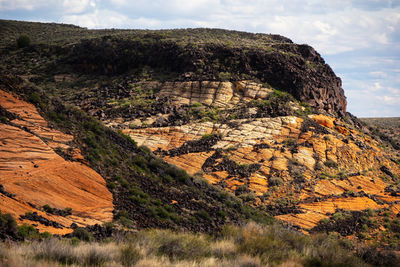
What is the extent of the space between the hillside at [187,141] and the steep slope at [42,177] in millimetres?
50

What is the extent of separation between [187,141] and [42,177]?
2186 cm

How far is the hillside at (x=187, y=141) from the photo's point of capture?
1275 centimetres

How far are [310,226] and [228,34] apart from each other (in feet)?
152

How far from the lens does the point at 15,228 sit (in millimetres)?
8367

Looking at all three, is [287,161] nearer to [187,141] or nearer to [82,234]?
[187,141]

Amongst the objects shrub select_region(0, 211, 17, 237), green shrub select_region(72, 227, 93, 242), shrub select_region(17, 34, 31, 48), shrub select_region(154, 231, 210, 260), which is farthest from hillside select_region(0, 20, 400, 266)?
shrub select_region(154, 231, 210, 260)

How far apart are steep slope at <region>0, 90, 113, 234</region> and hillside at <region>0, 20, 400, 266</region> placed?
5cm

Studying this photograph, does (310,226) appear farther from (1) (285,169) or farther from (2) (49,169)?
(2) (49,169)

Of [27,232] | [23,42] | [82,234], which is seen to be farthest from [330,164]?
[23,42]

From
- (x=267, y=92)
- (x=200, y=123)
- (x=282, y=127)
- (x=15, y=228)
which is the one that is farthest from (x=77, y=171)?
(x=267, y=92)

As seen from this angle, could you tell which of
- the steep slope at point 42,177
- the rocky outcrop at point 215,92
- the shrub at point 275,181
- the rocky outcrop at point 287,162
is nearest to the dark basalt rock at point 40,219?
the steep slope at point 42,177

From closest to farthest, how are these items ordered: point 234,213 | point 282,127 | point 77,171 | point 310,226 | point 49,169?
1. point 49,169
2. point 77,171
3. point 234,213
4. point 310,226
5. point 282,127

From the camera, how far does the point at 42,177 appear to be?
38.4ft

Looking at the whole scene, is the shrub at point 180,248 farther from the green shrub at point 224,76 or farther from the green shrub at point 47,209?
the green shrub at point 224,76
